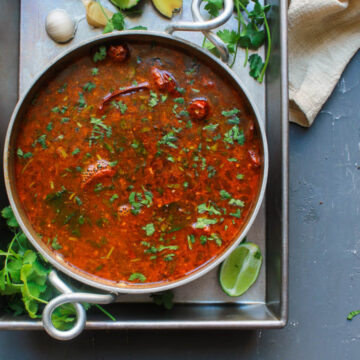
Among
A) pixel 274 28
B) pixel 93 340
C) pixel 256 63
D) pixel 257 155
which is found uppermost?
pixel 274 28

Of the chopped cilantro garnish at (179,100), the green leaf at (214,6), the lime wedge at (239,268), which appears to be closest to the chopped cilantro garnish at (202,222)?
the lime wedge at (239,268)

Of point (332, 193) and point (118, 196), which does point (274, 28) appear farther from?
point (118, 196)

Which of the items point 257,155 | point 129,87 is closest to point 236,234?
point 257,155

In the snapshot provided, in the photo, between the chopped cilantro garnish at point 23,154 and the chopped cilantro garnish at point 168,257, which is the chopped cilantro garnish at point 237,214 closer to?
the chopped cilantro garnish at point 168,257

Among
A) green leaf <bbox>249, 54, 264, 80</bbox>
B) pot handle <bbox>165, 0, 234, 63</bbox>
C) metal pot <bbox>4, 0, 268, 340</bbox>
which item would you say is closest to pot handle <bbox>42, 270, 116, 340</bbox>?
metal pot <bbox>4, 0, 268, 340</bbox>

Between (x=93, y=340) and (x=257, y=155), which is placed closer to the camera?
(x=257, y=155)

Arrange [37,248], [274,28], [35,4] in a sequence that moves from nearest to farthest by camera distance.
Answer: [37,248]
[274,28]
[35,4]

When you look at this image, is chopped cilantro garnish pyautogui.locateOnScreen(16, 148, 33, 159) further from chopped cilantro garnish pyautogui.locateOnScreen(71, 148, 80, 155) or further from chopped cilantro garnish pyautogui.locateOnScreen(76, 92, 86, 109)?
chopped cilantro garnish pyautogui.locateOnScreen(76, 92, 86, 109)
